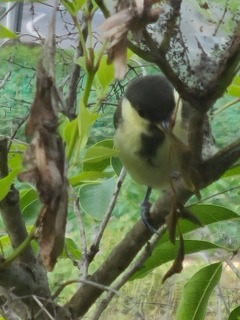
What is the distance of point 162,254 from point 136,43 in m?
0.31

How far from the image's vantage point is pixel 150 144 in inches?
36.3

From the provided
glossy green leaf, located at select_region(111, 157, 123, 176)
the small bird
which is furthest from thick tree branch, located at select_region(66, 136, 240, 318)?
the small bird

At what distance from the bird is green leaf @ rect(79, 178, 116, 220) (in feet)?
0.84

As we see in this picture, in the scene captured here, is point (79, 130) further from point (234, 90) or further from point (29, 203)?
point (29, 203)

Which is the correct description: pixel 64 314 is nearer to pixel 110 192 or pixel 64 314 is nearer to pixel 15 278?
pixel 15 278

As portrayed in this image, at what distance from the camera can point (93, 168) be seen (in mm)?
649

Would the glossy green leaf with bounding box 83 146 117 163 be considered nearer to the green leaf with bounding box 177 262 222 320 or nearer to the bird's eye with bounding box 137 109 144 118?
the green leaf with bounding box 177 262 222 320

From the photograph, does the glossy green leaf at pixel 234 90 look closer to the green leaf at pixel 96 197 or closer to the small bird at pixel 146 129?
the green leaf at pixel 96 197

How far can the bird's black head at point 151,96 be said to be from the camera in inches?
36.1

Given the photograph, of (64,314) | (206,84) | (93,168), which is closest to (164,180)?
(93,168)

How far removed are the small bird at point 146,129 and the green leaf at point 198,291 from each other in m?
0.28

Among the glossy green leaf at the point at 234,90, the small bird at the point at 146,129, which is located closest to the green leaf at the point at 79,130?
the glossy green leaf at the point at 234,90

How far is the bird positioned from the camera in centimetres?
91

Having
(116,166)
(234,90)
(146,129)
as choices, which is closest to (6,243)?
(116,166)
